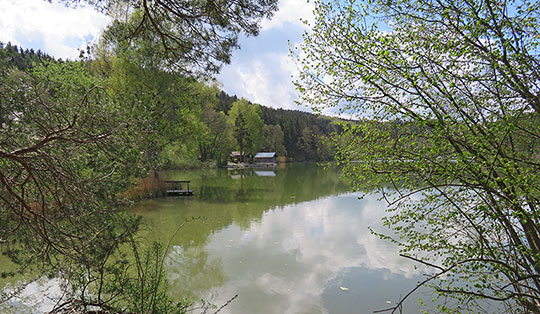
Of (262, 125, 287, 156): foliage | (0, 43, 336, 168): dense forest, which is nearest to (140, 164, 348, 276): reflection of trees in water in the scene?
(0, 43, 336, 168): dense forest

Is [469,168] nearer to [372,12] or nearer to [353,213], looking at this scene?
[372,12]

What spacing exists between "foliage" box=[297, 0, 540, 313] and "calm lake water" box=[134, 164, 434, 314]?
91.9 inches

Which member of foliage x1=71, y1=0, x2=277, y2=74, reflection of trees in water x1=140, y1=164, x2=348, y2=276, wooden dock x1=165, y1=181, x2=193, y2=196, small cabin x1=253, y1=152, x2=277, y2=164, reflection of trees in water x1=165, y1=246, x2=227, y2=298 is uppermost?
foliage x1=71, y1=0, x2=277, y2=74

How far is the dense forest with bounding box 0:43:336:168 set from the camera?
7.46 m

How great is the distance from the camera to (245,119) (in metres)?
50.8

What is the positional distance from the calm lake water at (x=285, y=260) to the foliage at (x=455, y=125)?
2.33 meters

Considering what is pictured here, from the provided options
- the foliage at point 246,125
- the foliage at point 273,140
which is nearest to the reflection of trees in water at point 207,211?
the foliage at point 246,125

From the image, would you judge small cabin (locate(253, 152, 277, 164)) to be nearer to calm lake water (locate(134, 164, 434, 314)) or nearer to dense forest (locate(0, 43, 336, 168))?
dense forest (locate(0, 43, 336, 168))

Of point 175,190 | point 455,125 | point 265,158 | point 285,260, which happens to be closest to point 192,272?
point 285,260

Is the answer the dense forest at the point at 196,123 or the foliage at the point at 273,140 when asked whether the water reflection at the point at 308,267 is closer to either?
the dense forest at the point at 196,123

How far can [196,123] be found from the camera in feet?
60.4

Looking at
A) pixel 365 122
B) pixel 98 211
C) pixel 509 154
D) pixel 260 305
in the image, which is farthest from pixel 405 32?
pixel 260 305

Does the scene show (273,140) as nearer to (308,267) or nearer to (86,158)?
(308,267)

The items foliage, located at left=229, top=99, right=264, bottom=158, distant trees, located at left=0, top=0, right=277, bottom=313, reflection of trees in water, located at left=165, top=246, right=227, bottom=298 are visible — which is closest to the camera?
distant trees, located at left=0, top=0, right=277, bottom=313
